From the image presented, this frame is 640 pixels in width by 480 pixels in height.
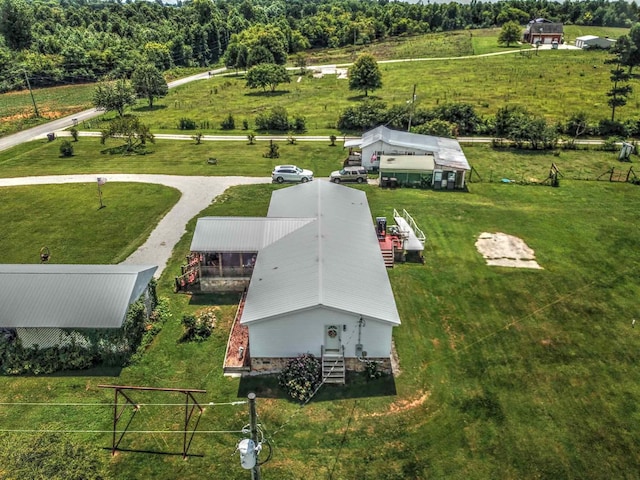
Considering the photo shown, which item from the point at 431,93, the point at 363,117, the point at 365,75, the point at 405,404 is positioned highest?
the point at 365,75

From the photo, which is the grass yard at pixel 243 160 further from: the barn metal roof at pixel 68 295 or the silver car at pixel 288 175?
the barn metal roof at pixel 68 295

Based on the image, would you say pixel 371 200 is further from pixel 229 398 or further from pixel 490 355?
pixel 229 398

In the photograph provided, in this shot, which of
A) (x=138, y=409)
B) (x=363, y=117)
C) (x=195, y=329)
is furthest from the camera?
(x=363, y=117)

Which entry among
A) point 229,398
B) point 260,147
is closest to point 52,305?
point 229,398

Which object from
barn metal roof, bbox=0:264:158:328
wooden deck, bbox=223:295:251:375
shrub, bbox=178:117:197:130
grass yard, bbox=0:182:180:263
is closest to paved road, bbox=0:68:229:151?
shrub, bbox=178:117:197:130

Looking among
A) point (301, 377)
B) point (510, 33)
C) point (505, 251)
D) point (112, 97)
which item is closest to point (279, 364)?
point (301, 377)

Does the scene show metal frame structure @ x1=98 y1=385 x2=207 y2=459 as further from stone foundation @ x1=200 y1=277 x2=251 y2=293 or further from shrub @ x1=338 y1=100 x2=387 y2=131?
shrub @ x1=338 y1=100 x2=387 y2=131

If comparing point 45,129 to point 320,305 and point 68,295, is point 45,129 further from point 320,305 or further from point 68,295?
point 320,305
